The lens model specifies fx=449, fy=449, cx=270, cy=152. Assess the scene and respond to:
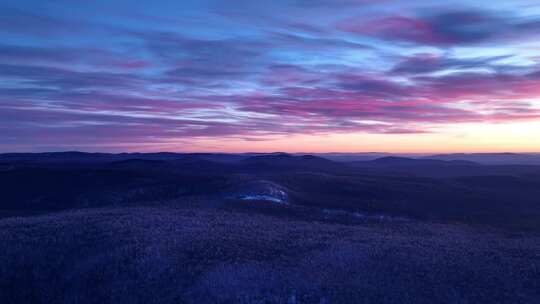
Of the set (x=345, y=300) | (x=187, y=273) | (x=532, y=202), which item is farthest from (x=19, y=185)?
(x=532, y=202)

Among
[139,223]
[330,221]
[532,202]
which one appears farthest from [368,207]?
[139,223]

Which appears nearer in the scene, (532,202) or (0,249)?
(0,249)

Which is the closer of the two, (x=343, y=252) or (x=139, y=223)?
(x=343, y=252)

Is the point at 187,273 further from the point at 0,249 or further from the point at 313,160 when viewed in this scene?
the point at 313,160

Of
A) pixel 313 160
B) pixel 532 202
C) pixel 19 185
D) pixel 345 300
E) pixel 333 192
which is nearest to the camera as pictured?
pixel 345 300

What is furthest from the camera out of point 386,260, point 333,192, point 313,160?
point 313,160

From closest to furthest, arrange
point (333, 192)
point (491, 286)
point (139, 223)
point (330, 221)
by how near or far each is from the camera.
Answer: point (491, 286) → point (139, 223) → point (330, 221) → point (333, 192)

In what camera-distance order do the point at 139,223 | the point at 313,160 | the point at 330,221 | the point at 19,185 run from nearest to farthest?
1. the point at 139,223
2. the point at 330,221
3. the point at 19,185
4. the point at 313,160

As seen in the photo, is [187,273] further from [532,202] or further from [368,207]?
[532,202]
